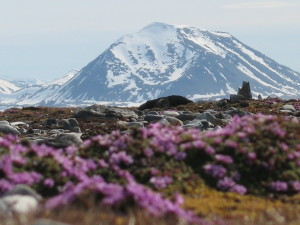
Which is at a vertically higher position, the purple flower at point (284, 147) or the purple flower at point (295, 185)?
the purple flower at point (284, 147)

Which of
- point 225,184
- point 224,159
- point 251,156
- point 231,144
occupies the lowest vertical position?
point 225,184

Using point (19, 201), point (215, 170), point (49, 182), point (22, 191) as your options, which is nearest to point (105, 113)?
point (215, 170)

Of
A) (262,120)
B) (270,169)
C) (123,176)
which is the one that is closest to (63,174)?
(123,176)

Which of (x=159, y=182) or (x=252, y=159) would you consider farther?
(x=252, y=159)

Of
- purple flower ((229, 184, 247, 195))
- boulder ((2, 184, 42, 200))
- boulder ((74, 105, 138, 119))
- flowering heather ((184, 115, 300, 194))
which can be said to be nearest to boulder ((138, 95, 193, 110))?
boulder ((74, 105, 138, 119))

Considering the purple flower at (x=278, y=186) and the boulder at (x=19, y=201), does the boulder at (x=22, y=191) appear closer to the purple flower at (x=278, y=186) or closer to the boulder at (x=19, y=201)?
the boulder at (x=19, y=201)

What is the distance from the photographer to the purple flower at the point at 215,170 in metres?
12.0

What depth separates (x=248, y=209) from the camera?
10.6 metres

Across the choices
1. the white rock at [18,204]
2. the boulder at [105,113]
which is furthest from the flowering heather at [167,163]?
the boulder at [105,113]

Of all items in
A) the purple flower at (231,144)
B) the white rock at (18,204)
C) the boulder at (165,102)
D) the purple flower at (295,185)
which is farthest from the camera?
the boulder at (165,102)

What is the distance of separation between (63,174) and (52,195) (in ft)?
1.83

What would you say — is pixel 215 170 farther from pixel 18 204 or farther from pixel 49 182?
pixel 18 204

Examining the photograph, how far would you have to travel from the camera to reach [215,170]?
1205 cm

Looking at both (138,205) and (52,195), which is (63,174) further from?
(138,205)
